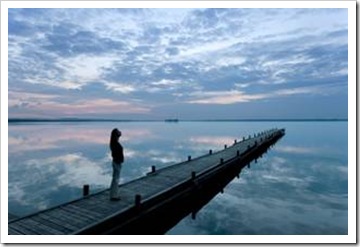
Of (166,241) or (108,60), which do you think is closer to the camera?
(166,241)

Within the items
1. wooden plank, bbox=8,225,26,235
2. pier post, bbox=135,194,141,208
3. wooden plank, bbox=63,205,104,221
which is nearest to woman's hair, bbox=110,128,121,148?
pier post, bbox=135,194,141,208

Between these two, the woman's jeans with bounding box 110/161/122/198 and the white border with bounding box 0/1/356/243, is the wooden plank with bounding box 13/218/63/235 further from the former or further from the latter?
the woman's jeans with bounding box 110/161/122/198

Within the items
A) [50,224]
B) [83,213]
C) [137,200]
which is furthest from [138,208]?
[50,224]

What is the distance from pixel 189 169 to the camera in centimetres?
1608

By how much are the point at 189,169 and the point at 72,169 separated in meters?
9.82

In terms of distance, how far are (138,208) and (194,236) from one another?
2.74 metres

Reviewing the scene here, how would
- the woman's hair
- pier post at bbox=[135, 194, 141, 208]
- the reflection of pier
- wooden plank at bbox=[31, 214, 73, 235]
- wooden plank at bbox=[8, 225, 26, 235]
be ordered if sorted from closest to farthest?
wooden plank at bbox=[8, 225, 26, 235] → wooden plank at bbox=[31, 214, 73, 235] → the reflection of pier → the woman's hair → pier post at bbox=[135, 194, 141, 208]

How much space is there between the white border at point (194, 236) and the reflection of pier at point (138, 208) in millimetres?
469

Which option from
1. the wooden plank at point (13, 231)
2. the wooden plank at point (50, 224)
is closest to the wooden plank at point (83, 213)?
the wooden plank at point (50, 224)

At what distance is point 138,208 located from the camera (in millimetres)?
8969

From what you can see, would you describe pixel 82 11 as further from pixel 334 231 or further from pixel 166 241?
pixel 334 231

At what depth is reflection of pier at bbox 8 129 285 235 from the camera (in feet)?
24.1

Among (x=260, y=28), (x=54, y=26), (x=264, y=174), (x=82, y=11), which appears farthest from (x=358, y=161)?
(x=264, y=174)

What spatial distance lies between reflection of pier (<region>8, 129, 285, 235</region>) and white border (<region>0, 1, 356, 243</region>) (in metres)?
0.47
